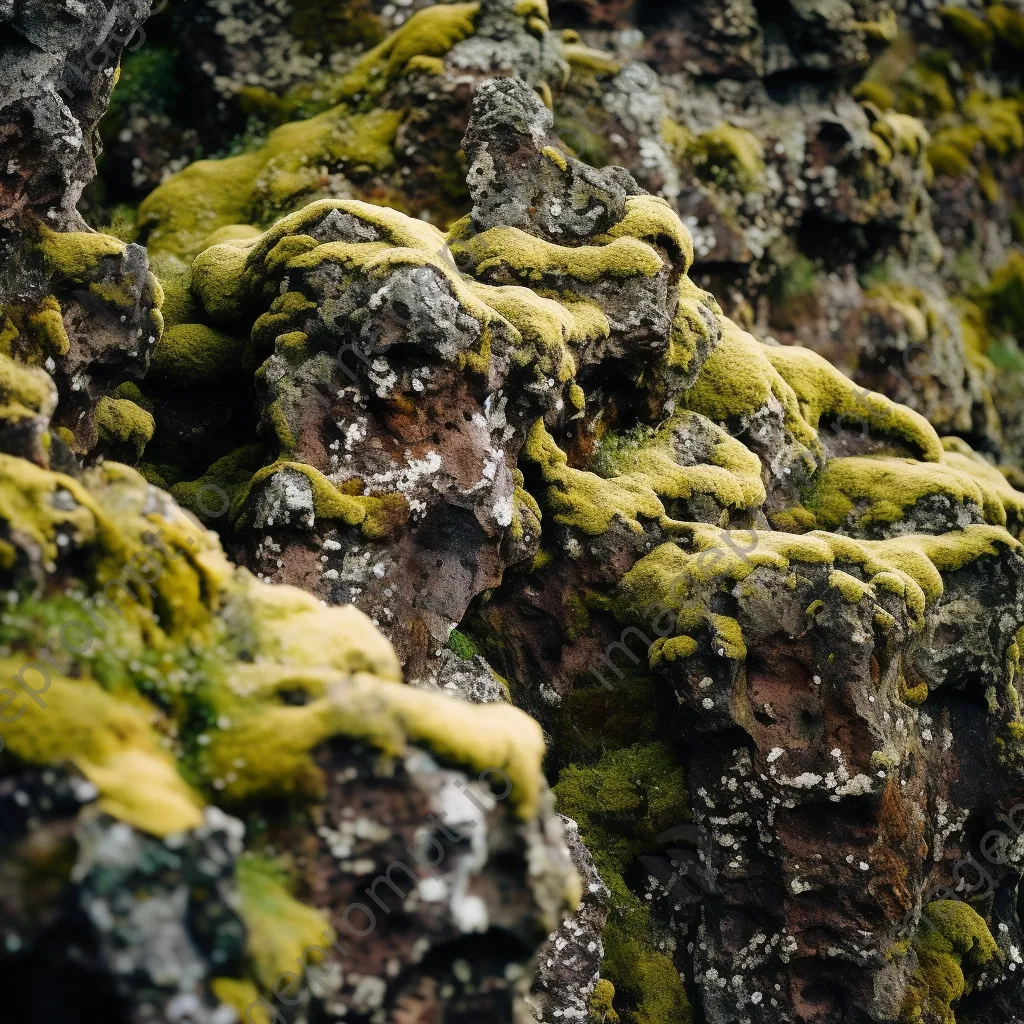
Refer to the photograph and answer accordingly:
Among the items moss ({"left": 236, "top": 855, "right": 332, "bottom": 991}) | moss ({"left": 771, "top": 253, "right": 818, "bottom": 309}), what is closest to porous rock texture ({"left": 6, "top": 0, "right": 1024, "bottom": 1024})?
moss ({"left": 236, "top": 855, "right": 332, "bottom": 991})

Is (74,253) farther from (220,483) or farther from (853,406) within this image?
(853,406)

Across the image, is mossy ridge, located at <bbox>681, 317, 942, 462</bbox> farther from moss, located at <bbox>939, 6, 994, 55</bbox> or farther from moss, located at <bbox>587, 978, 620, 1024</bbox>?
moss, located at <bbox>939, 6, 994, 55</bbox>

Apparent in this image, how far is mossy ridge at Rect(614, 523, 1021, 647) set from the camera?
11414mm

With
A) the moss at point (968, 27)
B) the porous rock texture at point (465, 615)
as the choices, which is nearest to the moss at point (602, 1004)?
the porous rock texture at point (465, 615)

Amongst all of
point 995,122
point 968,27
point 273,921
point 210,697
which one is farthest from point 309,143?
point 995,122

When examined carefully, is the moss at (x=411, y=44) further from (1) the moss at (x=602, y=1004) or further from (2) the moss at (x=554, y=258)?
(1) the moss at (x=602, y=1004)

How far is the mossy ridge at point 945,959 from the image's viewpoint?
11.7m

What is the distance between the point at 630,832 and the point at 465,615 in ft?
10.4

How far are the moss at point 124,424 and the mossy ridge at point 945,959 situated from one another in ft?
34.0

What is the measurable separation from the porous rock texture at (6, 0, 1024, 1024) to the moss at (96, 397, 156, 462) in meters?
0.09

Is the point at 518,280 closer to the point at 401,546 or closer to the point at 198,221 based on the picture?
the point at 401,546

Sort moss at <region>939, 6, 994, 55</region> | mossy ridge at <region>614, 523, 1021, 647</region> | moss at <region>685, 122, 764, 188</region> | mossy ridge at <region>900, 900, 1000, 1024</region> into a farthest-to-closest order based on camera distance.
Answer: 1. moss at <region>939, 6, 994, 55</region>
2. moss at <region>685, 122, 764, 188</region>
3. mossy ridge at <region>900, 900, 1000, 1024</region>
4. mossy ridge at <region>614, 523, 1021, 647</region>

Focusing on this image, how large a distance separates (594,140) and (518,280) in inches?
292

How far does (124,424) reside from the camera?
1082 cm
